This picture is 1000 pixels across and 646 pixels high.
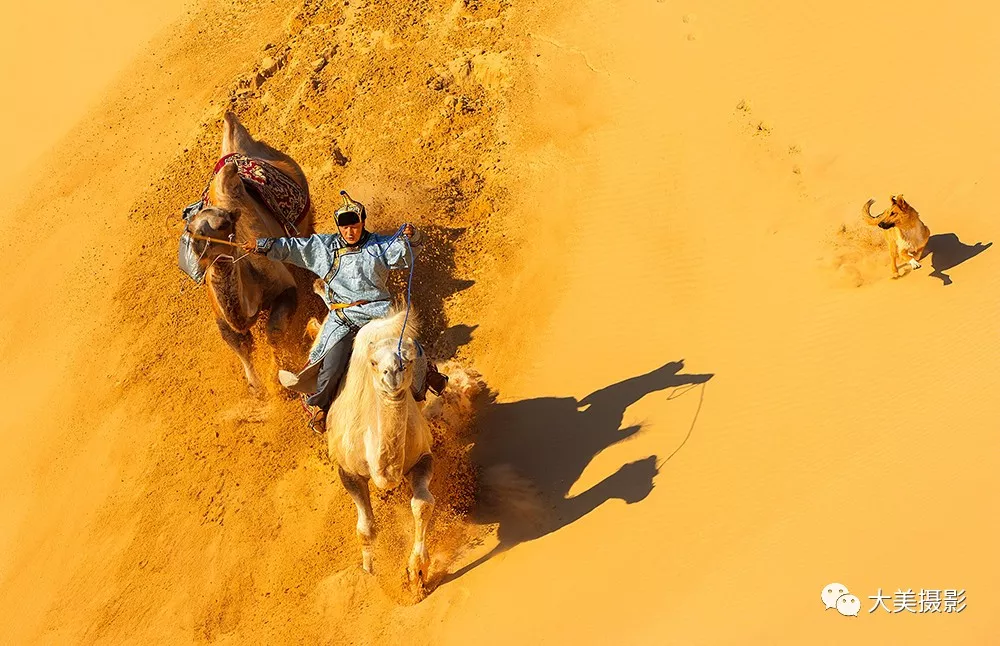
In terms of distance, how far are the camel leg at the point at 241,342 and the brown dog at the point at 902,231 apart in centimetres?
578

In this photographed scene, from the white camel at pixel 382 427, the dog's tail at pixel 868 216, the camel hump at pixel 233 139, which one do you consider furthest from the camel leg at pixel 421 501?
the dog's tail at pixel 868 216

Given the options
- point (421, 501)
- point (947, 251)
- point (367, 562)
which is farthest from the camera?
point (947, 251)

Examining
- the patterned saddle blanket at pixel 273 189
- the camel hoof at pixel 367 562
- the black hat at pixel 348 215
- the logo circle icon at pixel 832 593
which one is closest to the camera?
the logo circle icon at pixel 832 593

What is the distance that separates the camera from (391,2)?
475 inches

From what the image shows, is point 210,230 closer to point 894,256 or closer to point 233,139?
point 233,139

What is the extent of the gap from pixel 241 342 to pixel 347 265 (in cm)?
172

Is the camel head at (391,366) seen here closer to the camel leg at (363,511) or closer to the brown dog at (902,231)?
the camel leg at (363,511)

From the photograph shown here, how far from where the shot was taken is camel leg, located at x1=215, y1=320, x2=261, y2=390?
7160 millimetres

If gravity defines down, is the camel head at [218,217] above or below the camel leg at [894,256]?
above

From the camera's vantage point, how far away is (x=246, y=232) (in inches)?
265

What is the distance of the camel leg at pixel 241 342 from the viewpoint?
716cm

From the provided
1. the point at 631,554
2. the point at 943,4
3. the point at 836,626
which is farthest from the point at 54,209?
the point at 943,4

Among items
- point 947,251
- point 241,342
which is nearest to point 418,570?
point 241,342

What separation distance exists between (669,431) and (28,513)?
19.3ft
